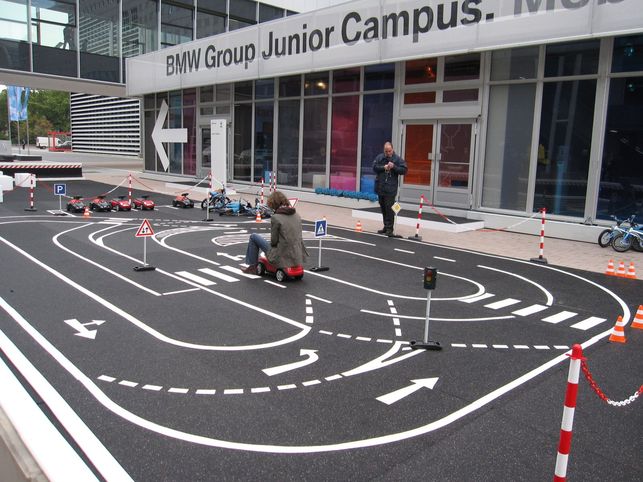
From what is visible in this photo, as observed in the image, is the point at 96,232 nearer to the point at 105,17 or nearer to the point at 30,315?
the point at 30,315

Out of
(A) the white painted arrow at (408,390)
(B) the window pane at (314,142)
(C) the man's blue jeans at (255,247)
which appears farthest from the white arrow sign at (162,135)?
(A) the white painted arrow at (408,390)

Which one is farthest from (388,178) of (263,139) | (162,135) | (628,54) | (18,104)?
(18,104)

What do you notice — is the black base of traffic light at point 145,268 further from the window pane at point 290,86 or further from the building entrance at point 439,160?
the window pane at point 290,86

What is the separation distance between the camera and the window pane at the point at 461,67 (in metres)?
17.5

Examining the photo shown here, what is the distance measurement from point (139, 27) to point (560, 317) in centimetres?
3397

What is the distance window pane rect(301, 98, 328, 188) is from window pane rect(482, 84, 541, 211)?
7194 mm

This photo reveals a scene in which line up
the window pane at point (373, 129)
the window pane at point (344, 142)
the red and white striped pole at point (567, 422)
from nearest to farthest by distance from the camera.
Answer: the red and white striped pole at point (567, 422)
the window pane at point (373, 129)
the window pane at point (344, 142)

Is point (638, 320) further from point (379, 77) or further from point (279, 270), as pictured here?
point (379, 77)

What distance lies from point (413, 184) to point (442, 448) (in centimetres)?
1549

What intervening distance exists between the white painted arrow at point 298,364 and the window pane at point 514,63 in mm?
12699

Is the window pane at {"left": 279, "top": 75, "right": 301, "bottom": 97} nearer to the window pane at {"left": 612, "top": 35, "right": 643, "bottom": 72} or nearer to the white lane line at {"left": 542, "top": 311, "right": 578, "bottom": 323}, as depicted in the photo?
the window pane at {"left": 612, "top": 35, "right": 643, "bottom": 72}

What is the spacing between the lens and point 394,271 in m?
11.5

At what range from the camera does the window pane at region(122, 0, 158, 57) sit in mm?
35219

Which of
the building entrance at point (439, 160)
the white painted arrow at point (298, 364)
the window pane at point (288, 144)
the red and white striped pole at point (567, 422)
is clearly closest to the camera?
the red and white striped pole at point (567, 422)
